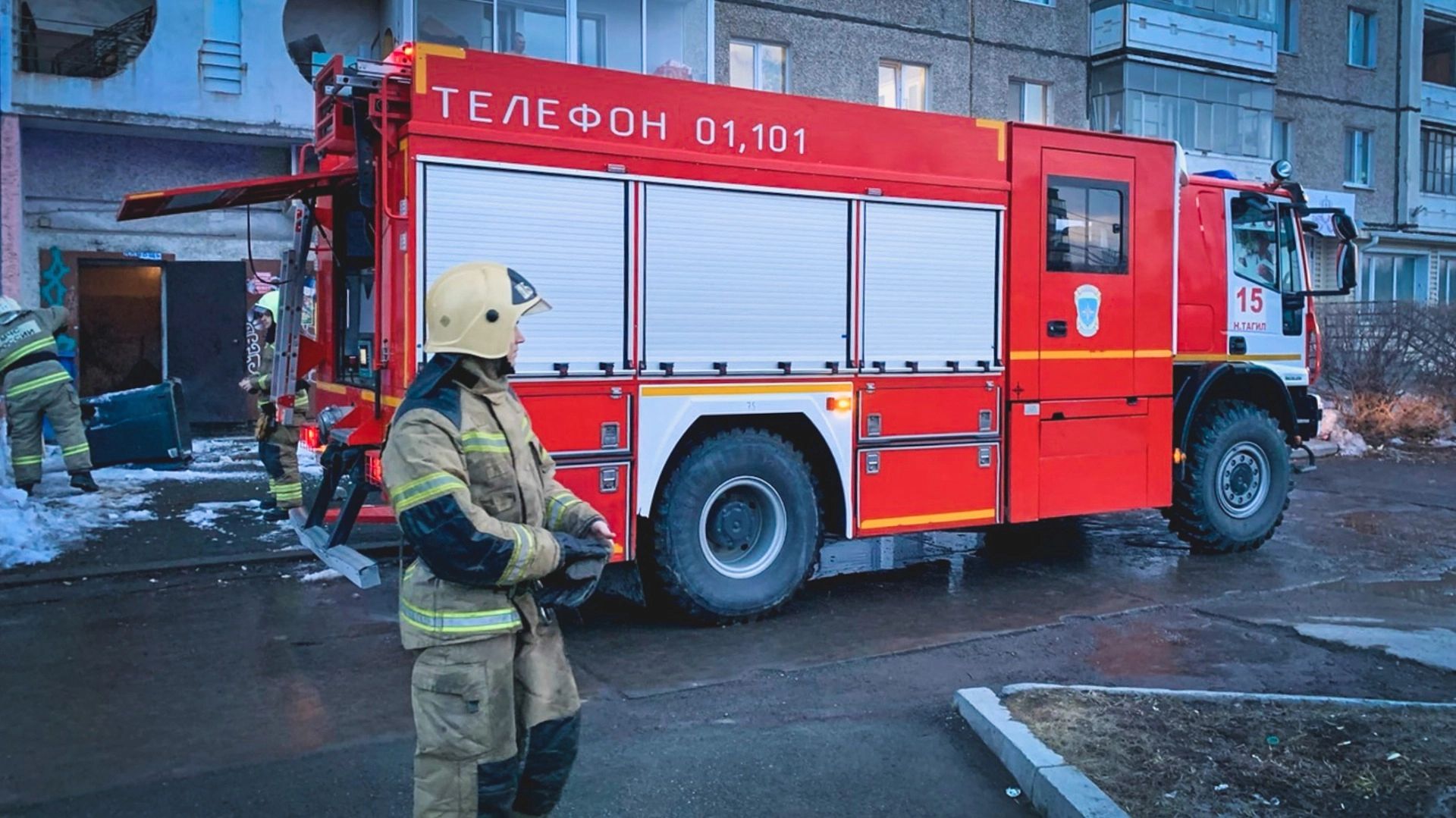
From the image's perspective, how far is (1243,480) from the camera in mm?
8828

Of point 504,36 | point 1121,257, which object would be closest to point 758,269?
point 1121,257

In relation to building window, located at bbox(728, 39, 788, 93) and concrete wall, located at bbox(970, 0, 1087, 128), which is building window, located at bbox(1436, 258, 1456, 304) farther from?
building window, located at bbox(728, 39, 788, 93)

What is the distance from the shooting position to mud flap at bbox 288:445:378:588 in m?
5.27

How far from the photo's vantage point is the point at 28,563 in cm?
777

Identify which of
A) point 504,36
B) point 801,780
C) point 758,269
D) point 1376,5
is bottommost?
point 801,780

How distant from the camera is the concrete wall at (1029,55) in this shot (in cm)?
2292

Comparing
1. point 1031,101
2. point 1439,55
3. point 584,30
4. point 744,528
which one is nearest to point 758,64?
point 584,30

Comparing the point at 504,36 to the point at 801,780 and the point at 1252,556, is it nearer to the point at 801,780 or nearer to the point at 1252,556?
the point at 1252,556

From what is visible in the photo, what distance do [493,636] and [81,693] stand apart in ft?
10.7

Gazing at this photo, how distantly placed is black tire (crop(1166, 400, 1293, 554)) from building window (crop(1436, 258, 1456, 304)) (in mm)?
29549

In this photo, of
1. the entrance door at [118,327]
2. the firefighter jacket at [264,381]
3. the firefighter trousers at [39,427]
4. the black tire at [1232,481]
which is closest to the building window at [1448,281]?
the black tire at [1232,481]

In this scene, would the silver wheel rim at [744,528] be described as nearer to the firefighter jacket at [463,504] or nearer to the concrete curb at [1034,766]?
the concrete curb at [1034,766]

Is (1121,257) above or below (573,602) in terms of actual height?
above

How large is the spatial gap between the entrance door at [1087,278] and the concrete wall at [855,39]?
1308 centimetres
